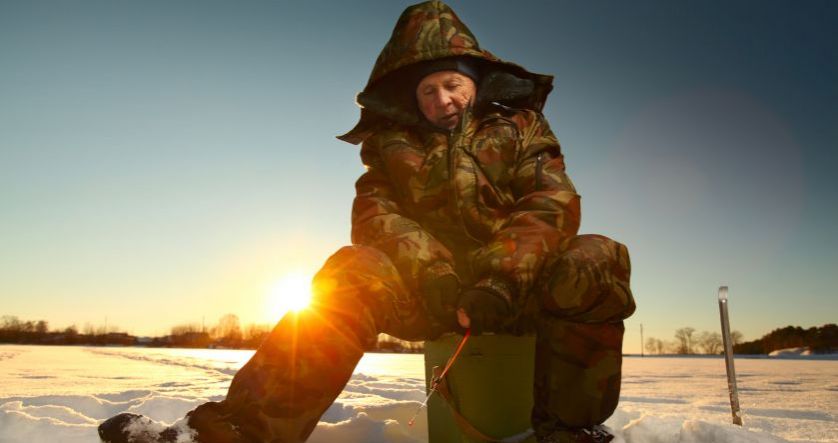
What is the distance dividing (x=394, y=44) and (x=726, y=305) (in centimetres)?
186

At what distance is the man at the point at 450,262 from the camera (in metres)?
1.35

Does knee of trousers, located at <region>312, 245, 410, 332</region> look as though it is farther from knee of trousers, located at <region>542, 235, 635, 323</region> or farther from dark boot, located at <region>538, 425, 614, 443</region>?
dark boot, located at <region>538, 425, 614, 443</region>

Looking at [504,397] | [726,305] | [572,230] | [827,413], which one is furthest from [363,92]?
[827,413]

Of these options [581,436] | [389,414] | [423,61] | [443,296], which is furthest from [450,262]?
[389,414]

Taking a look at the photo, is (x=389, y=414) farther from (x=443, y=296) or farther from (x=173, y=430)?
(x=173, y=430)

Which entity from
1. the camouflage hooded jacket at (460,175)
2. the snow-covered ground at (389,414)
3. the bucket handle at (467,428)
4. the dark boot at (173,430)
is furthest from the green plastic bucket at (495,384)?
the dark boot at (173,430)

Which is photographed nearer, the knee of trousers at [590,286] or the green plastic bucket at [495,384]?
the knee of trousers at [590,286]

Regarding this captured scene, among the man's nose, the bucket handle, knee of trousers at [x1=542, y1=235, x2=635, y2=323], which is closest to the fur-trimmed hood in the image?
the man's nose

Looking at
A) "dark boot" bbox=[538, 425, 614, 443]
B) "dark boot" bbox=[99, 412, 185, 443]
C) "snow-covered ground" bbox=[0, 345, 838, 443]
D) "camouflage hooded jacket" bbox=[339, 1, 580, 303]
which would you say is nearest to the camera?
"dark boot" bbox=[99, 412, 185, 443]

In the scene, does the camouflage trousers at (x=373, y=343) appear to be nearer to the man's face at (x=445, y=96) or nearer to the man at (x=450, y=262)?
the man at (x=450, y=262)

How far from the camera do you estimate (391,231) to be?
6.02 ft

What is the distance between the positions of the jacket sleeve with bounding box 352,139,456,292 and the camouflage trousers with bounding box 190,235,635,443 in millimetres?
96

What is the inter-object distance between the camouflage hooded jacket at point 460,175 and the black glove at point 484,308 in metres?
0.03

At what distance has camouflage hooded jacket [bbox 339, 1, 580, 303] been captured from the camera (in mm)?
1687
